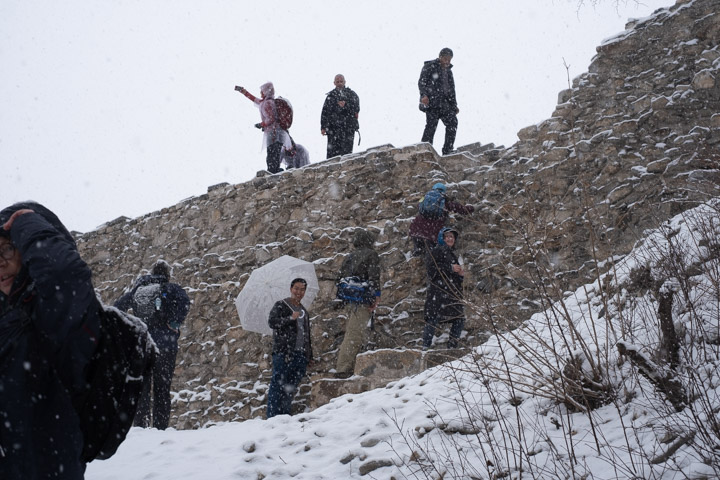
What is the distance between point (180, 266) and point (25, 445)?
667 cm

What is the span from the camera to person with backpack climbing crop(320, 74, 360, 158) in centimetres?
828

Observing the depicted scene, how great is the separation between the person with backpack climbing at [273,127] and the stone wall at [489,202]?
0.48 m

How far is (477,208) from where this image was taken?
6.71 meters

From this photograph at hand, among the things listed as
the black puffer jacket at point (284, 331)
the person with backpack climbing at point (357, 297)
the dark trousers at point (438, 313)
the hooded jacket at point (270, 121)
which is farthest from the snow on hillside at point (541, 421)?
the hooded jacket at point (270, 121)

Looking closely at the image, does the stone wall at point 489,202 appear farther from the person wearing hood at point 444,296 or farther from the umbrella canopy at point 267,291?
the umbrella canopy at point 267,291

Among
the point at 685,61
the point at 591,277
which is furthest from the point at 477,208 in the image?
the point at 685,61

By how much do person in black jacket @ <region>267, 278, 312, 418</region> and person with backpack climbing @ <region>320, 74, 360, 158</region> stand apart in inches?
145

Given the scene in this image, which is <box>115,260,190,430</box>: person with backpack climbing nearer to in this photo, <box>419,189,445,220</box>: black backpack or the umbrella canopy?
the umbrella canopy

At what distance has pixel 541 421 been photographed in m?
2.89

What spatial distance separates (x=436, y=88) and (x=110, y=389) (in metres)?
6.63

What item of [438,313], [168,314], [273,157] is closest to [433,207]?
[438,313]

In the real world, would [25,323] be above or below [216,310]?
above

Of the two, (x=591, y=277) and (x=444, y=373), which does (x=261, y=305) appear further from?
(x=591, y=277)

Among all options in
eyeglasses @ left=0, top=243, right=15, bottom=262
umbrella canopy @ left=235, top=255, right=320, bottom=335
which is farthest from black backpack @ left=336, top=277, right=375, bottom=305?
eyeglasses @ left=0, top=243, right=15, bottom=262
